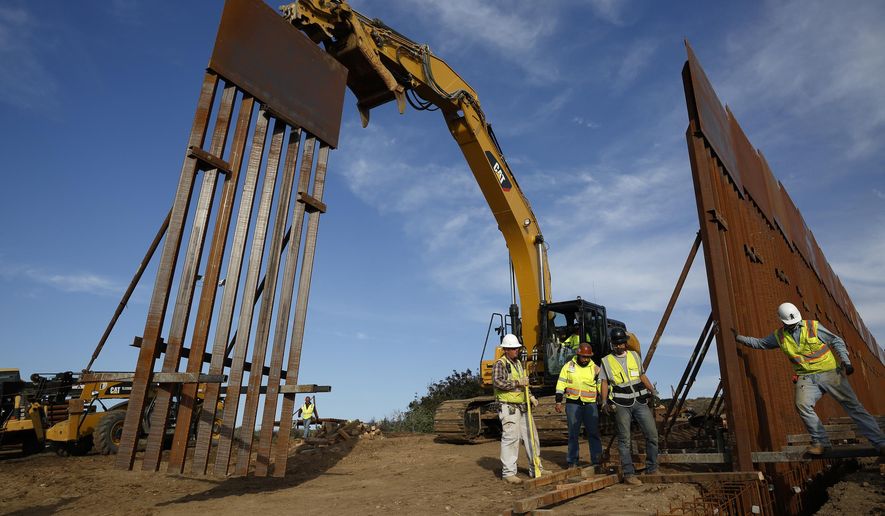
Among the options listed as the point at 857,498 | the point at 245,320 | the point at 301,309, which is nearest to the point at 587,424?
the point at 857,498

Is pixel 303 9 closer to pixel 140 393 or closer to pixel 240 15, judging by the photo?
pixel 240 15

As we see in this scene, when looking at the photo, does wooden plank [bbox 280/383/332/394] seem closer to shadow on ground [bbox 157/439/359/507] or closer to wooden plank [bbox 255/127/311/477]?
wooden plank [bbox 255/127/311/477]

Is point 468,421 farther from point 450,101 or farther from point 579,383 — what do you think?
point 450,101

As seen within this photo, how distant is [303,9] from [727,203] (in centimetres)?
654

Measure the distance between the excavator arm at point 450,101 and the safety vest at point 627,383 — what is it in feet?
16.0

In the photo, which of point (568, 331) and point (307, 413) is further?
point (307, 413)

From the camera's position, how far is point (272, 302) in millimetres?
6941

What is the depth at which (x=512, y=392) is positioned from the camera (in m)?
7.41

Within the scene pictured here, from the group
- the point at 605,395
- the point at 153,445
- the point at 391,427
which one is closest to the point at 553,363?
the point at 605,395

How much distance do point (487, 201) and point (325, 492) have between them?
23.7 ft

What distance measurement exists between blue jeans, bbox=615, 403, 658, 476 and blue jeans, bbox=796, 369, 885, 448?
1538 mm

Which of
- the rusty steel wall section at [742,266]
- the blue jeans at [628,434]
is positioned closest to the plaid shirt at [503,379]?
the blue jeans at [628,434]

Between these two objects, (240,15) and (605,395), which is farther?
(605,395)

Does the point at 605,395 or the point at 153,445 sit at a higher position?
the point at 605,395
